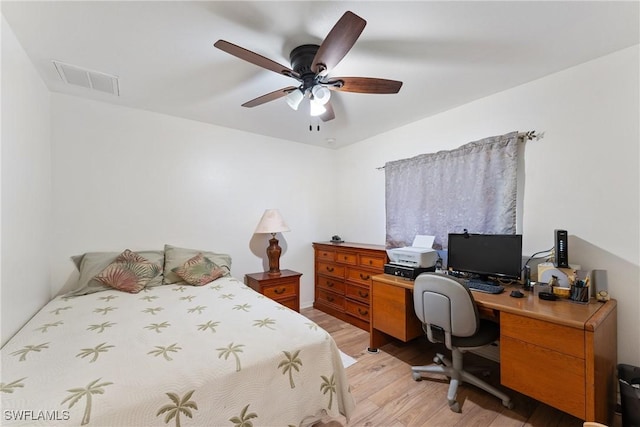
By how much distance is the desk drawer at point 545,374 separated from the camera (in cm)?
139

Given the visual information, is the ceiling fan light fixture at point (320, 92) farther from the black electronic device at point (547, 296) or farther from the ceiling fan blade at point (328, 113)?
the black electronic device at point (547, 296)

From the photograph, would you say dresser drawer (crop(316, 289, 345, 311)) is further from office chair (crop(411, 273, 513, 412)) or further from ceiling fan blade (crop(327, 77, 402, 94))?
ceiling fan blade (crop(327, 77, 402, 94))

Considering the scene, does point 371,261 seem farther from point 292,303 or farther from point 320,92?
point 320,92

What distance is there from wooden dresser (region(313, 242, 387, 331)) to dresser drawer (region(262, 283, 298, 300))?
22.9 inches

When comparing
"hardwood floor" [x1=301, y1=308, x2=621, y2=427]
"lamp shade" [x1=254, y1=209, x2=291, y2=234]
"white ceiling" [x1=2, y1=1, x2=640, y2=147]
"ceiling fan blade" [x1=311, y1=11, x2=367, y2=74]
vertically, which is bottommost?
"hardwood floor" [x1=301, y1=308, x2=621, y2=427]

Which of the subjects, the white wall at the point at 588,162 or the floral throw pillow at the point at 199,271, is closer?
the white wall at the point at 588,162

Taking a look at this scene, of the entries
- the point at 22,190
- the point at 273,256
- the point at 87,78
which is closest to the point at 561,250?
the point at 273,256

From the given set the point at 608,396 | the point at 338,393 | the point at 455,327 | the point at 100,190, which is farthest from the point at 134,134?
the point at 608,396

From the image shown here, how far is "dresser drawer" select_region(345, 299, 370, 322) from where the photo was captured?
3035mm

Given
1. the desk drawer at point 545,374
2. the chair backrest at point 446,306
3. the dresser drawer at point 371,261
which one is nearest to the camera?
the desk drawer at point 545,374

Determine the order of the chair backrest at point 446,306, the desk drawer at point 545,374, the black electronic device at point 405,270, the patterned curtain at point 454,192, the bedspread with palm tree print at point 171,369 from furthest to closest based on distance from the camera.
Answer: the black electronic device at point 405,270 → the patterned curtain at point 454,192 → the chair backrest at point 446,306 → the desk drawer at point 545,374 → the bedspread with palm tree print at point 171,369

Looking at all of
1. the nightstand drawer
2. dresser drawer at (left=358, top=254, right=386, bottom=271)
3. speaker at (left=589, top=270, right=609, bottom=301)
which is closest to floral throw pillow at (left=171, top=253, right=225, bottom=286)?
the nightstand drawer

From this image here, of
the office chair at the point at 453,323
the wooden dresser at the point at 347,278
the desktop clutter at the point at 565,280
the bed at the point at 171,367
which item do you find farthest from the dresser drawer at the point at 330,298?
the desktop clutter at the point at 565,280

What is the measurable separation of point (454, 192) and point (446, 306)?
123cm
